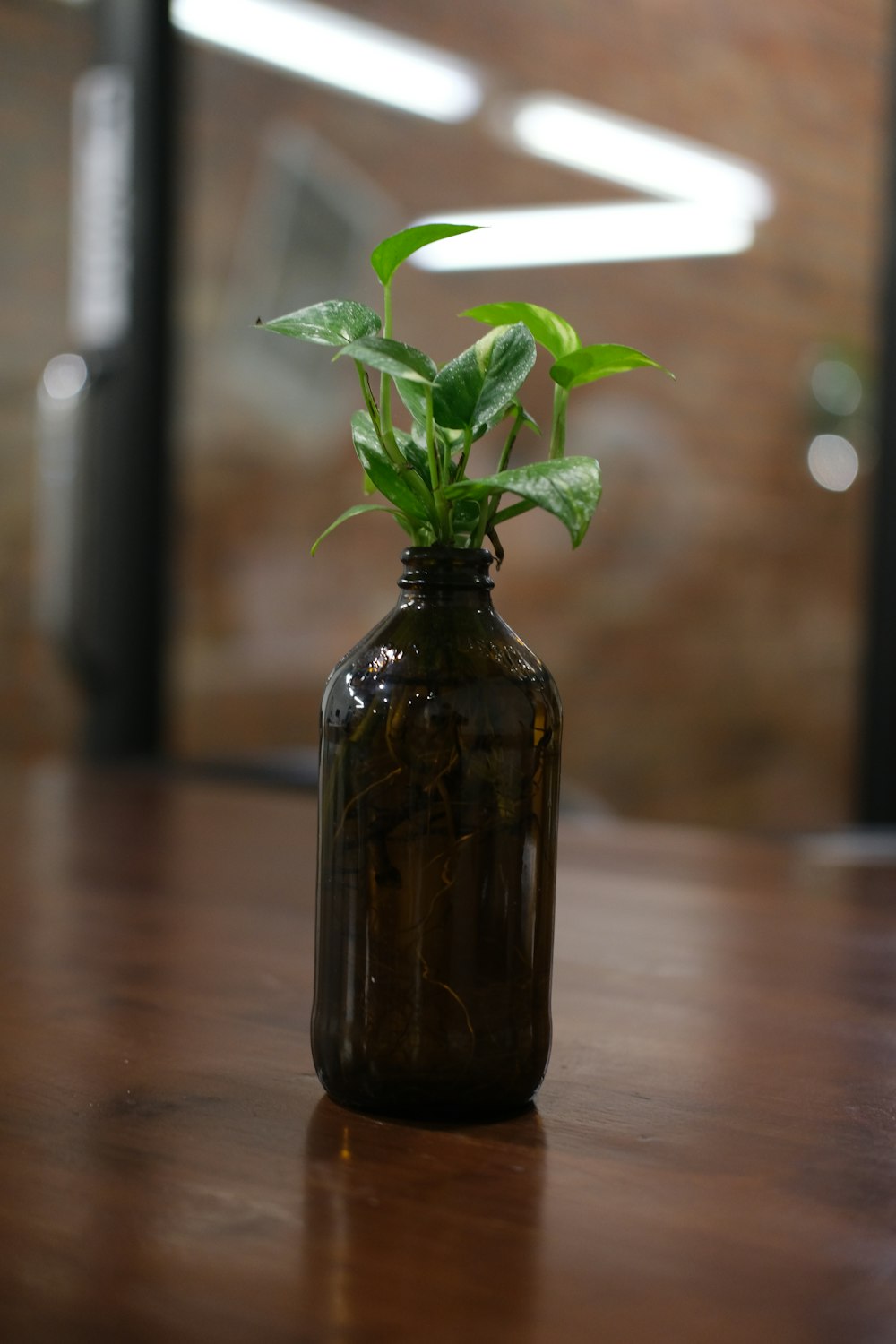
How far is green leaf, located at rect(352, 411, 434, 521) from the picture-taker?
0.59 meters

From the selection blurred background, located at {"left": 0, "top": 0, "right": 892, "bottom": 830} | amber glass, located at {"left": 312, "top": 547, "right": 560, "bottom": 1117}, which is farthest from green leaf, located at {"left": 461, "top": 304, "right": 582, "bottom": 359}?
blurred background, located at {"left": 0, "top": 0, "right": 892, "bottom": 830}

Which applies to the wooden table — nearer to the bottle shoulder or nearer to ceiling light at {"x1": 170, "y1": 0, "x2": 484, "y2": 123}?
the bottle shoulder

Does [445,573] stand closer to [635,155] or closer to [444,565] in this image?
[444,565]

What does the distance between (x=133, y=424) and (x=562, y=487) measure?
114 inches

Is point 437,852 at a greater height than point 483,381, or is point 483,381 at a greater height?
point 483,381

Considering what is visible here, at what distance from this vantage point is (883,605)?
272 centimetres

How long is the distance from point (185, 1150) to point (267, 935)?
0.43m

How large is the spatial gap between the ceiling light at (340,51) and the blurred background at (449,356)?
12 mm

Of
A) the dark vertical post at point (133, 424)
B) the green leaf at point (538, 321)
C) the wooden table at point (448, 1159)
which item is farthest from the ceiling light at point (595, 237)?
the green leaf at point (538, 321)

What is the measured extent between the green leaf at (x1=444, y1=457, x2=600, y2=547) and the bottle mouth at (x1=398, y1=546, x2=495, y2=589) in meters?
0.05

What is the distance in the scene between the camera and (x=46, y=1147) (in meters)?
0.56

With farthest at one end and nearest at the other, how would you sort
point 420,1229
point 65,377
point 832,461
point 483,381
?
point 65,377 < point 832,461 < point 483,381 < point 420,1229

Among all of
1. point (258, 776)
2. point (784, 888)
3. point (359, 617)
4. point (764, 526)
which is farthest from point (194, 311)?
point (784, 888)

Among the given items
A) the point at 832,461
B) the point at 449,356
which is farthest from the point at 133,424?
the point at 832,461
